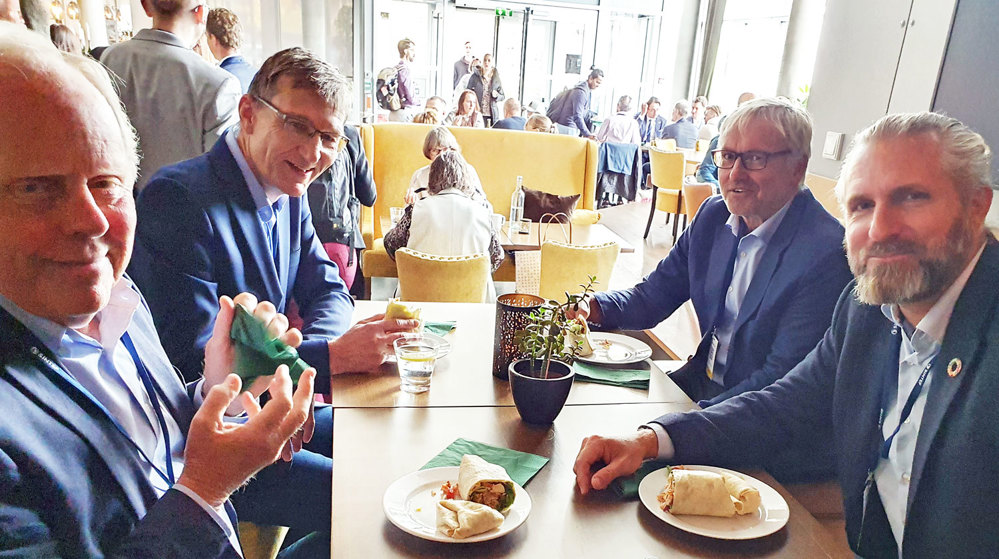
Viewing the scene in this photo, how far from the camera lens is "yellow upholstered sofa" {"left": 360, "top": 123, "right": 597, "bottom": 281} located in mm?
5000

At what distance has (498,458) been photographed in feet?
3.89

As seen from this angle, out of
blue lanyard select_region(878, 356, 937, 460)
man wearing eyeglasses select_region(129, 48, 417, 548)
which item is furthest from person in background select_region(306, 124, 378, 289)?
blue lanyard select_region(878, 356, 937, 460)

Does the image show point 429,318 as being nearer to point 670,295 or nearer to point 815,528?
point 670,295

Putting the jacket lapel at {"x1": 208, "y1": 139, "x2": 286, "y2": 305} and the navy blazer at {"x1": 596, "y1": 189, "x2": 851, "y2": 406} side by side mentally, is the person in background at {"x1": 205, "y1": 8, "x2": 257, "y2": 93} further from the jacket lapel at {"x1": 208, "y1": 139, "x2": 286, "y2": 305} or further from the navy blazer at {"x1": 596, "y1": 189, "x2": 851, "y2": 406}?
Answer: the navy blazer at {"x1": 596, "y1": 189, "x2": 851, "y2": 406}

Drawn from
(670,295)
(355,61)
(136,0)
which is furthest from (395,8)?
(670,295)

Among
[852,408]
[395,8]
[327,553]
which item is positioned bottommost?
[327,553]

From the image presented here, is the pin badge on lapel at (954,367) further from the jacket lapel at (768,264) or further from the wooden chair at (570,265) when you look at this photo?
the wooden chair at (570,265)

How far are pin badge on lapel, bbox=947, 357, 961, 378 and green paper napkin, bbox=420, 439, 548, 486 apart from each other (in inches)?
28.0

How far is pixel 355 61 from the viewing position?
10.1 metres

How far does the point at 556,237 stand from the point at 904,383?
269 centimetres

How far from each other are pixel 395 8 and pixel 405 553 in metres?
11.0

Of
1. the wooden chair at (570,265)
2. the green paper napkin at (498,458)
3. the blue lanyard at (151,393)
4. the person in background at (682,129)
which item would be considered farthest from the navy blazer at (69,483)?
the person in background at (682,129)

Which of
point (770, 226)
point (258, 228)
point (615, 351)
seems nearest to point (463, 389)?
point (615, 351)

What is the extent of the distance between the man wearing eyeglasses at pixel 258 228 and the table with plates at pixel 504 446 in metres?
0.20
